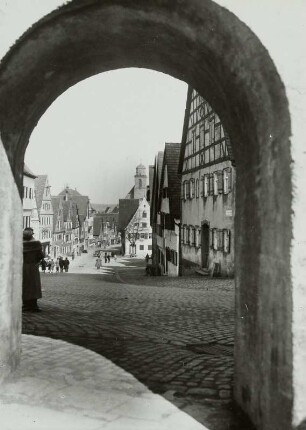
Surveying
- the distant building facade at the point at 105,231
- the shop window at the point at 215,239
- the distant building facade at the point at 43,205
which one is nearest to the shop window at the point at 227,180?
the shop window at the point at 215,239

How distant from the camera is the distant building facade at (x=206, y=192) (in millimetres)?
20125

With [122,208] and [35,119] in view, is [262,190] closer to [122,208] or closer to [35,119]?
[35,119]

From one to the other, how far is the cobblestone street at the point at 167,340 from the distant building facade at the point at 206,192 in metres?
9.53

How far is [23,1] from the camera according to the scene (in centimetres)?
340

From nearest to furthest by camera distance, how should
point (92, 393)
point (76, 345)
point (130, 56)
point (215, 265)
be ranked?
point (92, 393), point (130, 56), point (76, 345), point (215, 265)

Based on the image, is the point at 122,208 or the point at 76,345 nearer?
the point at 76,345

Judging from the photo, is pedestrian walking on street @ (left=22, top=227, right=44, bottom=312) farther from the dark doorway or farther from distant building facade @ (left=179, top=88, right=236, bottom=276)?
the dark doorway

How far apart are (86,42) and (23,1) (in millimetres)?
768

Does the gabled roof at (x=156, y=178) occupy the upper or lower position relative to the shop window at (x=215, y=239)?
upper

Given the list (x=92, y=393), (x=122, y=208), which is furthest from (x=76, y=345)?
(x=122, y=208)

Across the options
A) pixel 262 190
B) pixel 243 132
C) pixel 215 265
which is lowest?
pixel 215 265

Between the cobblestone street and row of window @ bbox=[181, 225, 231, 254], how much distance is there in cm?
939

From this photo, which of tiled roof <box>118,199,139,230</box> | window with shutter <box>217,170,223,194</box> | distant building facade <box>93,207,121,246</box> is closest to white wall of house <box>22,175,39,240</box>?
window with shutter <box>217,170,223,194</box>

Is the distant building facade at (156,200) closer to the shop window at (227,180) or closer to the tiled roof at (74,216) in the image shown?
the shop window at (227,180)
